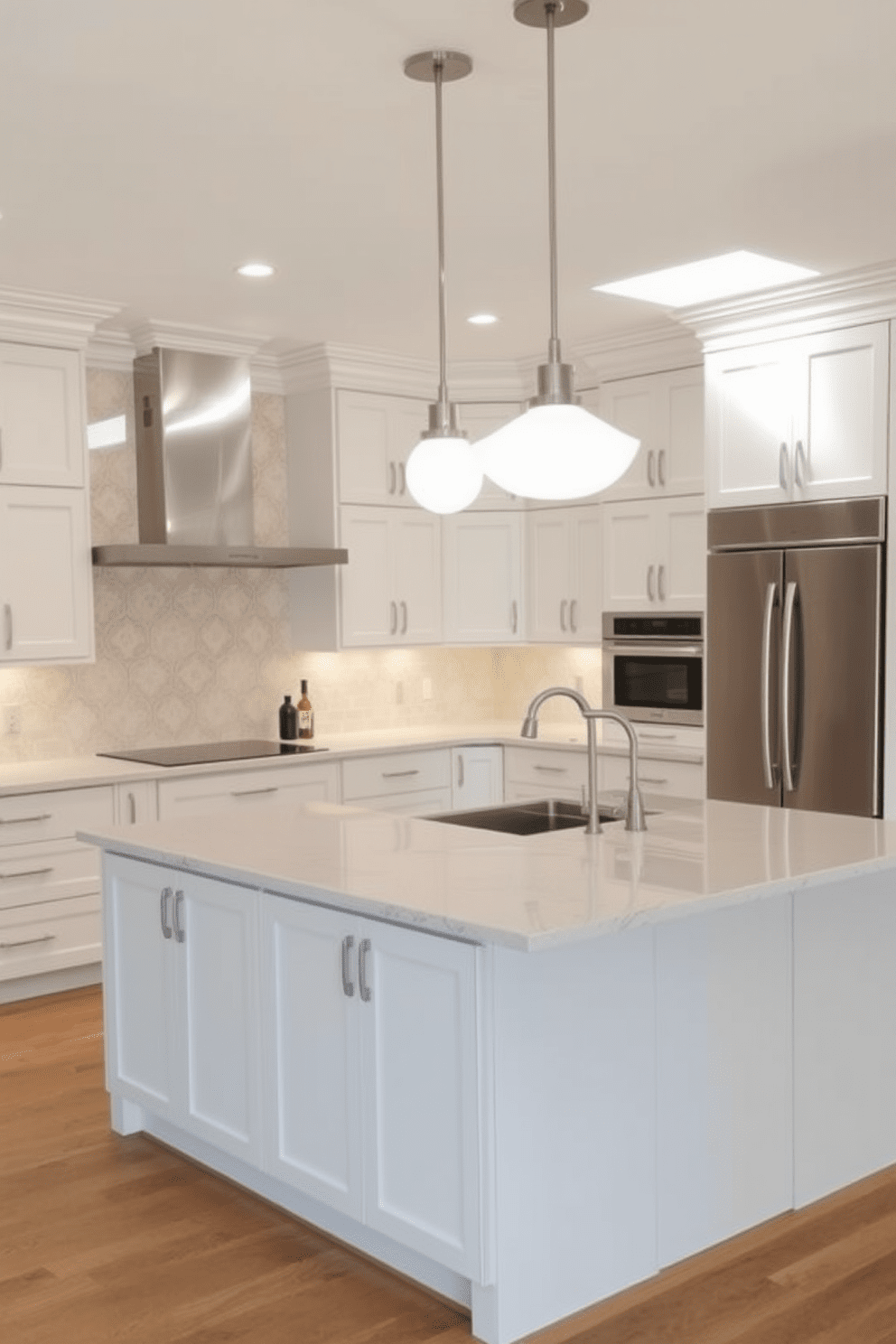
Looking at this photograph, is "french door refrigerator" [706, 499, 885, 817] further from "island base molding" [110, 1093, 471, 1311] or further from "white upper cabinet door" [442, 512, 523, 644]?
"island base molding" [110, 1093, 471, 1311]

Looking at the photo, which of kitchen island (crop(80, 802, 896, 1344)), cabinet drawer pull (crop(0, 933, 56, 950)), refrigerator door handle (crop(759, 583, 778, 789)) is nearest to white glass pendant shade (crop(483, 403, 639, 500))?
kitchen island (crop(80, 802, 896, 1344))

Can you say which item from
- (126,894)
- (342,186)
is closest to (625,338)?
(342,186)

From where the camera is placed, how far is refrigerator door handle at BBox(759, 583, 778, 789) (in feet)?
16.9

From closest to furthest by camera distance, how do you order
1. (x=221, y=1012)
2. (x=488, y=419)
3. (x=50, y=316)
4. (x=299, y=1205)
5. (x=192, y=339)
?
(x=299, y=1205) < (x=221, y=1012) < (x=50, y=316) < (x=192, y=339) < (x=488, y=419)

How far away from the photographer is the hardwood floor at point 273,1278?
8.78 ft

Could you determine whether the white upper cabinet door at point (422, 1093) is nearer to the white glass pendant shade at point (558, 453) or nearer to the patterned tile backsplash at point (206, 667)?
the white glass pendant shade at point (558, 453)

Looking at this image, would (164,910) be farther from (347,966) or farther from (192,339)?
(192,339)

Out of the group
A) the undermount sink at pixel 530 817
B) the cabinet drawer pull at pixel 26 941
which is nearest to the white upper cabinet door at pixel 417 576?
the cabinet drawer pull at pixel 26 941

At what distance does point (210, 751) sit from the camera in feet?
18.8

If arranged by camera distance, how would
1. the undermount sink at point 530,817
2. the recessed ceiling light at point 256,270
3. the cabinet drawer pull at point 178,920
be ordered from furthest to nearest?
the recessed ceiling light at point 256,270 < the undermount sink at point 530,817 < the cabinet drawer pull at point 178,920

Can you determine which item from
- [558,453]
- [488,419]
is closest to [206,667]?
[488,419]

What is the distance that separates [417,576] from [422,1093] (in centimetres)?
396

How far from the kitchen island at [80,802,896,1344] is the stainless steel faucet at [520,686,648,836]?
83mm

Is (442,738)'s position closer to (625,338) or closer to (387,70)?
(625,338)
